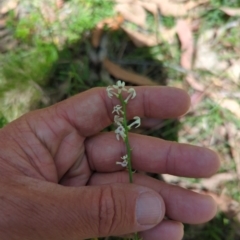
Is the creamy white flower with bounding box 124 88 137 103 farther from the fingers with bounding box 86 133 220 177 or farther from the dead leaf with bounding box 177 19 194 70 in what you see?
the dead leaf with bounding box 177 19 194 70

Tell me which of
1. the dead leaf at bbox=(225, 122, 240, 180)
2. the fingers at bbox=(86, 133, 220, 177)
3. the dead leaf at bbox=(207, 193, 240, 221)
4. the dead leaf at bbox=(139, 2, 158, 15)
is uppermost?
the dead leaf at bbox=(139, 2, 158, 15)

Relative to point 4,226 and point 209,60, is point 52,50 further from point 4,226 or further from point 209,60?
point 4,226

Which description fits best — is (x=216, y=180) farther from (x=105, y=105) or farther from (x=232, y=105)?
(x=105, y=105)

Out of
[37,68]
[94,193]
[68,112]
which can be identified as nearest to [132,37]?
[37,68]

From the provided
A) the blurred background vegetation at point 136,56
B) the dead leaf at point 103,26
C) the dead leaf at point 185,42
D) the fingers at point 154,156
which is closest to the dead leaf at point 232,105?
the blurred background vegetation at point 136,56

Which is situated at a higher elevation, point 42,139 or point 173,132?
point 42,139

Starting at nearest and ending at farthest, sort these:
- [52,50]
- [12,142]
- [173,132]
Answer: [12,142], [173,132], [52,50]

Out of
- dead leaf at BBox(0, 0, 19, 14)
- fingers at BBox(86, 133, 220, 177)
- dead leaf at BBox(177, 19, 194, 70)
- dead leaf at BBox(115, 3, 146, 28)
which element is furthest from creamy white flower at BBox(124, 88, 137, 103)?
dead leaf at BBox(0, 0, 19, 14)
